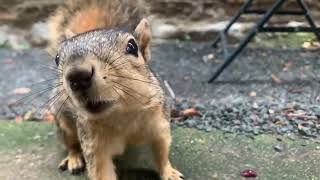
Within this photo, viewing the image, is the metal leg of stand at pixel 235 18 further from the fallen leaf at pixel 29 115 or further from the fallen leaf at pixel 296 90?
the fallen leaf at pixel 29 115

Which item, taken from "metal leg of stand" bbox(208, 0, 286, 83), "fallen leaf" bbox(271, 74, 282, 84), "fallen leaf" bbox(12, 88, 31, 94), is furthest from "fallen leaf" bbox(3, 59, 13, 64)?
"fallen leaf" bbox(271, 74, 282, 84)

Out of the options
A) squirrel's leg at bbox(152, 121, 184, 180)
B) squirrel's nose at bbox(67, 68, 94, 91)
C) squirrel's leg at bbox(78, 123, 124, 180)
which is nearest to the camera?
squirrel's nose at bbox(67, 68, 94, 91)

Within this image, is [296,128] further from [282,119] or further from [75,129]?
[75,129]

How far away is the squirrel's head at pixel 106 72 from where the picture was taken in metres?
1.83

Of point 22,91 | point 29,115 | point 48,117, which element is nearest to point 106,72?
point 48,117

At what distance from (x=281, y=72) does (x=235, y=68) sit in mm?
341

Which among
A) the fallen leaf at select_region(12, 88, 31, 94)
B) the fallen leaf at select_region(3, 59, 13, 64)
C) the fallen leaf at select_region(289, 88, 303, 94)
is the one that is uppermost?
the fallen leaf at select_region(3, 59, 13, 64)

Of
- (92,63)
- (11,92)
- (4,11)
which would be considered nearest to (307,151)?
(92,63)

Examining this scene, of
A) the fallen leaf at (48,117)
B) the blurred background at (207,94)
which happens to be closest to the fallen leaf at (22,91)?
the blurred background at (207,94)

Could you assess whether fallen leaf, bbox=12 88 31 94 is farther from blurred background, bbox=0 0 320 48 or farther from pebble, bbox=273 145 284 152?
pebble, bbox=273 145 284 152

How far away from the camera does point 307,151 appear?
269 cm

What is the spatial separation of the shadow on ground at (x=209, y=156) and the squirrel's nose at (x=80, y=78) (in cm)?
89

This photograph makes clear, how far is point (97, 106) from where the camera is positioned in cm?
194

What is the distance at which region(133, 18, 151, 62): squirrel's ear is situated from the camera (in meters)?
2.27
